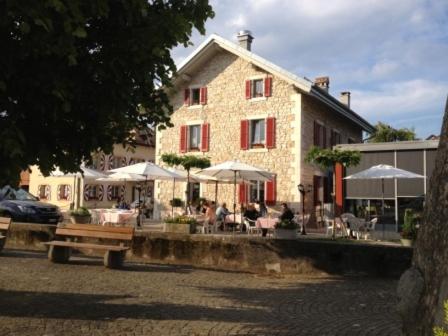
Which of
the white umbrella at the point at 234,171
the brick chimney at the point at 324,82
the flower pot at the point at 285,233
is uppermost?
the brick chimney at the point at 324,82

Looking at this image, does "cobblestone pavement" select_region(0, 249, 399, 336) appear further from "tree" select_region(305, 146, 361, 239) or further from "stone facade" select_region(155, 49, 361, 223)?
"stone facade" select_region(155, 49, 361, 223)

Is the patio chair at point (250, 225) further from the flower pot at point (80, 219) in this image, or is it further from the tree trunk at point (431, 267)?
the tree trunk at point (431, 267)

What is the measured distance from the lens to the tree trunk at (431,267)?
281cm

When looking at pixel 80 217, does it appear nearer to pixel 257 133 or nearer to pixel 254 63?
pixel 257 133

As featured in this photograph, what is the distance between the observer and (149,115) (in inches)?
252

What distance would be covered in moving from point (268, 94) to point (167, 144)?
6.06 meters

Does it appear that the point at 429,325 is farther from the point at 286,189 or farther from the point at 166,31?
the point at 286,189

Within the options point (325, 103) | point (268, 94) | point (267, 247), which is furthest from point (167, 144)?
point (267, 247)

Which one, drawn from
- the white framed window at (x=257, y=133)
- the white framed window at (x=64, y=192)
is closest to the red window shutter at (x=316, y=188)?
the white framed window at (x=257, y=133)

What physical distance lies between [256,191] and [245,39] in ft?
25.9

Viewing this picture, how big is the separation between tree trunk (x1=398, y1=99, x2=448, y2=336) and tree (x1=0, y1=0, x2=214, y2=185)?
296cm

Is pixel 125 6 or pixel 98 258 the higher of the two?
pixel 125 6

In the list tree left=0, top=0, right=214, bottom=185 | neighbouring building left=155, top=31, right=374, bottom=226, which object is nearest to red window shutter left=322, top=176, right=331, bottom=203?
neighbouring building left=155, top=31, right=374, bottom=226

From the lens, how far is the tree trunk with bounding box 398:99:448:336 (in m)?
2.81
